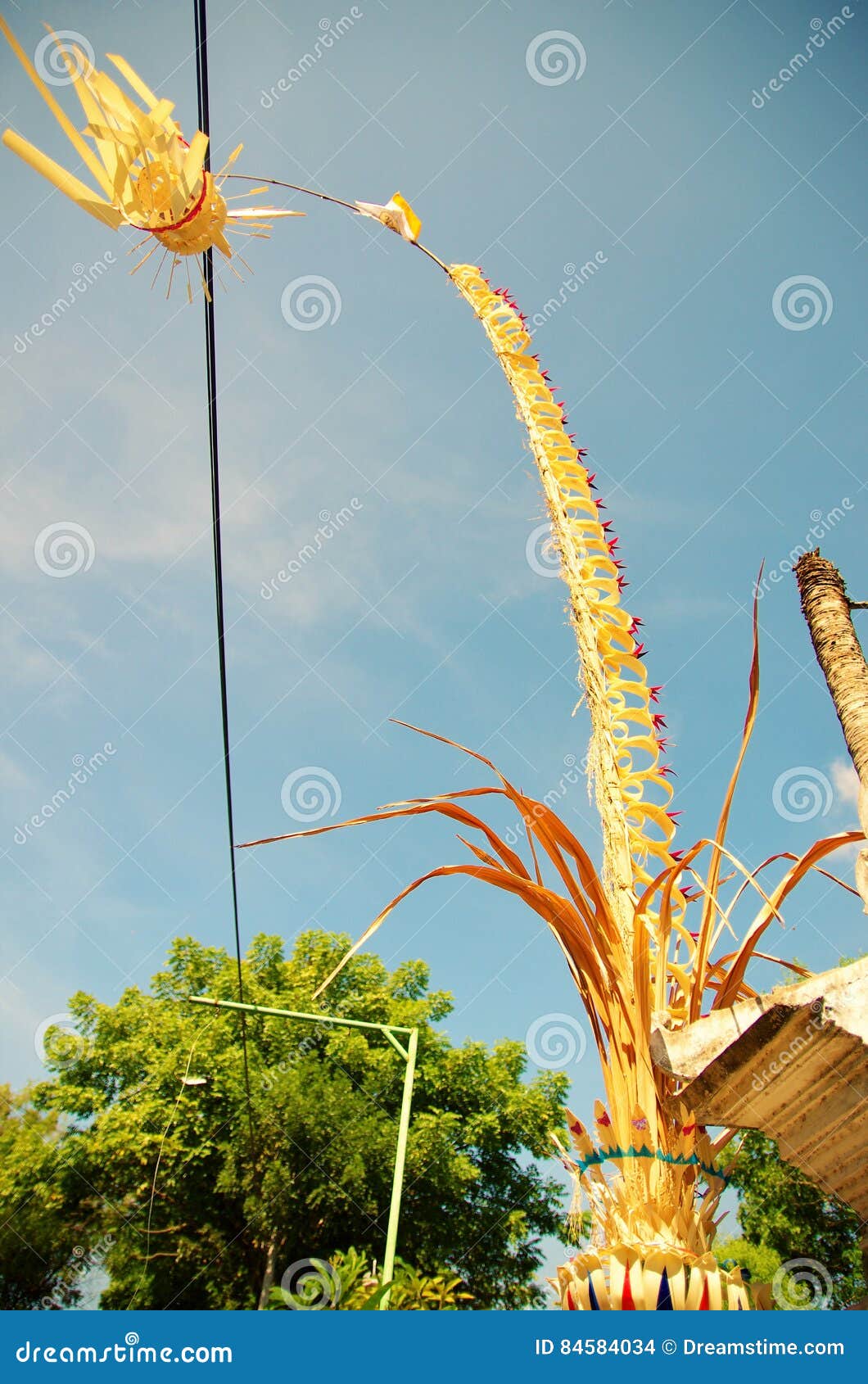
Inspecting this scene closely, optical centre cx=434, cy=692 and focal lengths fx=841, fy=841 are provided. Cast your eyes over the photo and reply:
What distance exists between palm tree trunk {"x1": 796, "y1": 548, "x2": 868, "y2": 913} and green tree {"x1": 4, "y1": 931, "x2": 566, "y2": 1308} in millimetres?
13638

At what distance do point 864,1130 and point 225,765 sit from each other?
12.8ft

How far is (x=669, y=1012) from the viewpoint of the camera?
2641mm

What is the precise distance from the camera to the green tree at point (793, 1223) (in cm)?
1630

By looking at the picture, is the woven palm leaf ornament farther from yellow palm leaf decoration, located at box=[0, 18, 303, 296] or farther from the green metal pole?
the green metal pole

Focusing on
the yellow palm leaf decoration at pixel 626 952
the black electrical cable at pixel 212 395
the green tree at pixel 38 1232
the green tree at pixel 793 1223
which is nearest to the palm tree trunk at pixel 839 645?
the yellow palm leaf decoration at pixel 626 952

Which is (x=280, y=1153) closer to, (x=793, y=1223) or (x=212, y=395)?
(x=793, y=1223)

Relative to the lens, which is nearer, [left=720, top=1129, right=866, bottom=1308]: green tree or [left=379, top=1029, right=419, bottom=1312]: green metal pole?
[left=379, top=1029, right=419, bottom=1312]: green metal pole

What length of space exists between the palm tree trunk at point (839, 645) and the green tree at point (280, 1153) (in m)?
13.6

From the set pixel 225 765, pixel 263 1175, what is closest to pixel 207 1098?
pixel 263 1175

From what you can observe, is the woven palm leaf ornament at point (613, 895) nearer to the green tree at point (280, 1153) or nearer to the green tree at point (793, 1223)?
the green tree at point (280, 1153)

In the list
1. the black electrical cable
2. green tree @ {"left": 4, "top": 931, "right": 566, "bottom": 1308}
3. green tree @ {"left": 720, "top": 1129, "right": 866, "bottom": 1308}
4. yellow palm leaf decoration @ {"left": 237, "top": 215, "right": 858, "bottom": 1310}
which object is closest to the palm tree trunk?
yellow palm leaf decoration @ {"left": 237, "top": 215, "right": 858, "bottom": 1310}

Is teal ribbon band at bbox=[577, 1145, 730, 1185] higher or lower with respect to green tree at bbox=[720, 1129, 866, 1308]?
higher

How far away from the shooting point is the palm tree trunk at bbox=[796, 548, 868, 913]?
3.58m

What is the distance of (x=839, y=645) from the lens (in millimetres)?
3891
